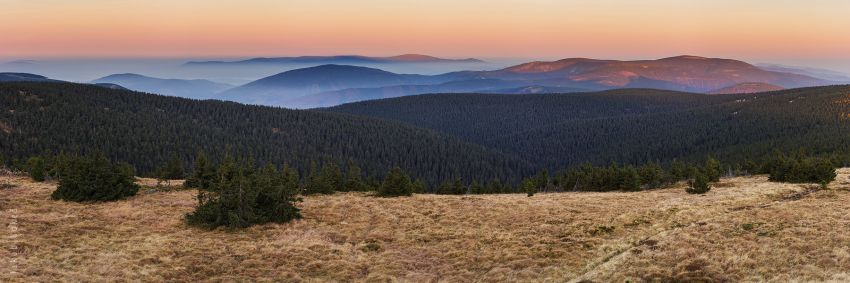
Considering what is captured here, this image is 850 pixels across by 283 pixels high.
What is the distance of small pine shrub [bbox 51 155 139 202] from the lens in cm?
3903

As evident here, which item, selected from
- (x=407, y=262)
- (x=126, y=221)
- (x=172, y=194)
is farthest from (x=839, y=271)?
(x=172, y=194)

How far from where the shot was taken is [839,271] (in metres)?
18.2

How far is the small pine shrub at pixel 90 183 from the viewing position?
39031 millimetres

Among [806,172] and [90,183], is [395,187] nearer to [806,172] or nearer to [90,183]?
[90,183]

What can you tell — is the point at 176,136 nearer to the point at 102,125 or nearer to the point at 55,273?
the point at 102,125

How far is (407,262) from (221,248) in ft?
36.8

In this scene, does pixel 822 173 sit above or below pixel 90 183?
below

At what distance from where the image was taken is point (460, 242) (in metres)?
28.8

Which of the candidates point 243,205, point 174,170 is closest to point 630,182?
point 243,205

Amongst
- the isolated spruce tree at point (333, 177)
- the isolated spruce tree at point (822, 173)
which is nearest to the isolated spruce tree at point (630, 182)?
the isolated spruce tree at point (822, 173)

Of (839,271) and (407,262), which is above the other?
(839,271)

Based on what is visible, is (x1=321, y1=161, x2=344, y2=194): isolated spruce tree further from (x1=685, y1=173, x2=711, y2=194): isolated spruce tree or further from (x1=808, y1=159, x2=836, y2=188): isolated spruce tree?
(x1=808, y1=159, x2=836, y2=188): isolated spruce tree

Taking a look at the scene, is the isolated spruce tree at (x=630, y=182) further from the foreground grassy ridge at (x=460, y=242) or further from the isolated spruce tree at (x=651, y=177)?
Answer: the foreground grassy ridge at (x=460, y=242)

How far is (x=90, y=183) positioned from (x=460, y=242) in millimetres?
32595
